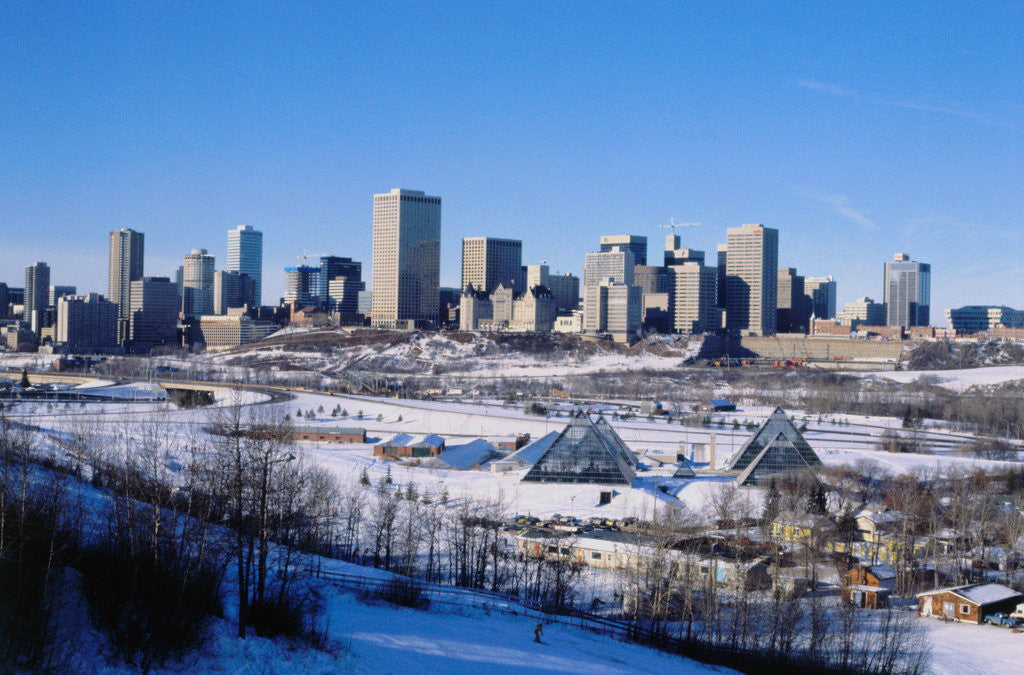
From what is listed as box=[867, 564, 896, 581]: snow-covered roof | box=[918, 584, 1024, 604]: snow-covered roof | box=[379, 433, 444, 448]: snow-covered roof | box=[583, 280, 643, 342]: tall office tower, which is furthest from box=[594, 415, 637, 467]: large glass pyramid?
box=[583, 280, 643, 342]: tall office tower

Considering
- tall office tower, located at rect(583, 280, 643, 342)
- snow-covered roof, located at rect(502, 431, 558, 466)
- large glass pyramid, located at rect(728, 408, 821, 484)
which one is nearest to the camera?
large glass pyramid, located at rect(728, 408, 821, 484)

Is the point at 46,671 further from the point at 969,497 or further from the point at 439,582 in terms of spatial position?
the point at 969,497

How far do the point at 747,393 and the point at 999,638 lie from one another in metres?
77.9

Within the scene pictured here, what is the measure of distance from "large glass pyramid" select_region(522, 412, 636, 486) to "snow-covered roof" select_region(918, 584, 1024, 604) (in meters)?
18.6

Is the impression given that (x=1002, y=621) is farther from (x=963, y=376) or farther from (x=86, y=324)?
(x=86, y=324)

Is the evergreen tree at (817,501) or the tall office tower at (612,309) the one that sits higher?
the tall office tower at (612,309)

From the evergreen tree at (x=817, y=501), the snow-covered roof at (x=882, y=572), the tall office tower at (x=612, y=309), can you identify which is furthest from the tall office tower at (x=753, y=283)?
the snow-covered roof at (x=882, y=572)

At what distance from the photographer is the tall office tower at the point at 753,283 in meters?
191

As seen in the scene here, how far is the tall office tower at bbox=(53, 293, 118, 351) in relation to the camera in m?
175

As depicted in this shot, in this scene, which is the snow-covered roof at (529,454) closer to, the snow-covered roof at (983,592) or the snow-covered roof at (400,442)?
the snow-covered roof at (400,442)

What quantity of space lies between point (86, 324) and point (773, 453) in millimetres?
156372

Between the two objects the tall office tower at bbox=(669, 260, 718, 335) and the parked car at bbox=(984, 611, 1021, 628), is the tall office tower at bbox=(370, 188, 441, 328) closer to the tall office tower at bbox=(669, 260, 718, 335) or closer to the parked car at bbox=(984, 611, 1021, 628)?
the tall office tower at bbox=(669, 260, 718, 335)

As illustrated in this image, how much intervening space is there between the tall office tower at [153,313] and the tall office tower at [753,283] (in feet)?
335

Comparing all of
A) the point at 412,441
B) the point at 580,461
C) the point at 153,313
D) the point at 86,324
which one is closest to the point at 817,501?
the point at 580,461
